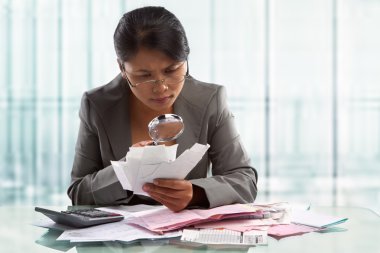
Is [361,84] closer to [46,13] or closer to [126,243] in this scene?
[46,13]

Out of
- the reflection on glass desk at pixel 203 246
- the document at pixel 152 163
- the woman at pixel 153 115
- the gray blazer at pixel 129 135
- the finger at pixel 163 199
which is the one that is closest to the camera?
the reflection on glass desk at pixel 203 246

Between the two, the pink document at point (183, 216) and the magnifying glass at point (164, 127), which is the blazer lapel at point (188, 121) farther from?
the pink document at point (183, 216)

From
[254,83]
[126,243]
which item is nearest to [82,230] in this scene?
[126,243]

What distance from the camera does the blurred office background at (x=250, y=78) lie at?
4.59 m

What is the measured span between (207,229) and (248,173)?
534 millimetres

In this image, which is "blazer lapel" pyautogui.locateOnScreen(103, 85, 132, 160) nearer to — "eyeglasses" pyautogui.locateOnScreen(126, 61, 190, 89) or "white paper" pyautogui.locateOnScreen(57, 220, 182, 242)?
"eyeglasses" pyautogui.locateOnScreen(126, 61, 190, 89)

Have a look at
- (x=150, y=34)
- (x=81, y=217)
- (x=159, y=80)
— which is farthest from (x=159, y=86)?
(x=81, y=217)

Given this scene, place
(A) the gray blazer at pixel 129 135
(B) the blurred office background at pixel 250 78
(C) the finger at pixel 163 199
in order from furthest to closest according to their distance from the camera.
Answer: (B) the blurred office background at pixel 250 78
(A) the gray blazer at pixel 129 135
(C) the finger at pixel 163 199

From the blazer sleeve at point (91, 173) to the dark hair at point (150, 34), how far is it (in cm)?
27

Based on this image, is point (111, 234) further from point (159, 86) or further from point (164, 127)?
point (159, 86)

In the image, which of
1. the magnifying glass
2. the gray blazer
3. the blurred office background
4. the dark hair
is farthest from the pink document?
the blurred office background

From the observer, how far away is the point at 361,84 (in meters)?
4.65

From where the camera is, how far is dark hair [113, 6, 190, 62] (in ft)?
6.23

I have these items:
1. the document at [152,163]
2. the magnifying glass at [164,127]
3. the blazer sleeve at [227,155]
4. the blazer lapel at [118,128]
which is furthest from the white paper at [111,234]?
the blazer lapel at [118,128]
